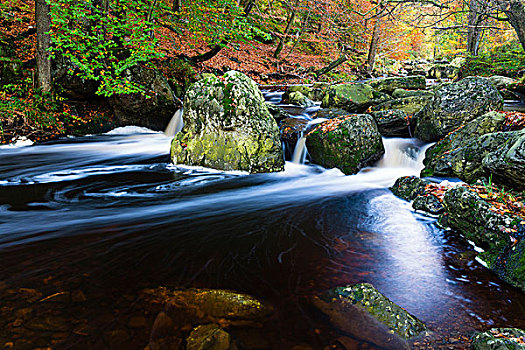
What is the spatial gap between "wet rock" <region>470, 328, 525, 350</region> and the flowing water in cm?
22

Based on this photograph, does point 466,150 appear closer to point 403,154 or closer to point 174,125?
point 403,154

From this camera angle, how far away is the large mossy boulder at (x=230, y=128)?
708 cm

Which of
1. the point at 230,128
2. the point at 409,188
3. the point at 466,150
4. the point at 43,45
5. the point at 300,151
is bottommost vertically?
the point at 409,188

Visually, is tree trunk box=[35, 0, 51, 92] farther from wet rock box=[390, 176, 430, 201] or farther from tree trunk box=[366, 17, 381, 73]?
tree trunk box=[366, 17, 381, 73]

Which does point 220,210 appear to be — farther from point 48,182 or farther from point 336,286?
point 48,182

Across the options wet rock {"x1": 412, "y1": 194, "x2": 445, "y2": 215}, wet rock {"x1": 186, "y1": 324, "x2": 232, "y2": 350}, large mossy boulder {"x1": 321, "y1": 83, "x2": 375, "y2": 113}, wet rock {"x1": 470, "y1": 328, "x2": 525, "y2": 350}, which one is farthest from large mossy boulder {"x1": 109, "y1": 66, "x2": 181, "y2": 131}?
wet rock {"x1": 470, "y1": 328, "x2": 525, "y2": 350}

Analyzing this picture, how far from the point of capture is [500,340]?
6.47ft

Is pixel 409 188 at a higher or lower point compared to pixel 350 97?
lower

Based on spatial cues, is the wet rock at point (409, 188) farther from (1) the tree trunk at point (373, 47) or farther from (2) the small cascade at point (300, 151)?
(1) the tree trunk at point (373, 47)

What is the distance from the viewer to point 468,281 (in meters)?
3.06

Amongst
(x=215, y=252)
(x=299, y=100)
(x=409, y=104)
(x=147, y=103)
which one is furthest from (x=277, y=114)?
(x=215, y=252)

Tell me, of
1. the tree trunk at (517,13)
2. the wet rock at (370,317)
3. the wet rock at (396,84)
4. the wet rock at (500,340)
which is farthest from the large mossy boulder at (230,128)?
the wet rock at (396,84)

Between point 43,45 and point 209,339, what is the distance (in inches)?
407

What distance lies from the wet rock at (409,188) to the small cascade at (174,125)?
24.7 ft
